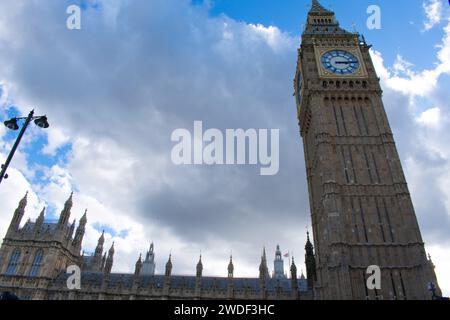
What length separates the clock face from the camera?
5503 cm

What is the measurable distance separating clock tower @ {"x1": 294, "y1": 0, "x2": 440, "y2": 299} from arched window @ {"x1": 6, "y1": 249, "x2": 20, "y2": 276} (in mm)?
51132

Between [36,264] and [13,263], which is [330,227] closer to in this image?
[36,264]

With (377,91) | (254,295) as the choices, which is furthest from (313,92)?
(254,295)

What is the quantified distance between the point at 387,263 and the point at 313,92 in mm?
27394

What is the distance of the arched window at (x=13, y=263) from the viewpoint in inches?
2276

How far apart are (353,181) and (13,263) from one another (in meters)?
58.8

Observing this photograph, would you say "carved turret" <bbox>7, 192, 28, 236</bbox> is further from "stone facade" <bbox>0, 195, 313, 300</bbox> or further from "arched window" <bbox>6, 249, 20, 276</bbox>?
"arched window" <bbox>6, 249, 20, 276</bbox>

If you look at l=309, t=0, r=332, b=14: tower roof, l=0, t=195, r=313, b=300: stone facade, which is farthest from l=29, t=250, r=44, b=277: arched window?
l=309, t=0, r=332, b=14: tower roof

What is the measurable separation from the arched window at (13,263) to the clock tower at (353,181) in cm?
5113

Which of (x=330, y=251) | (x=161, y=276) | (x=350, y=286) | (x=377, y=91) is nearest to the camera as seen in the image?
(x=350, y=286)

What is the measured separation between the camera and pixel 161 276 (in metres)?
63.4

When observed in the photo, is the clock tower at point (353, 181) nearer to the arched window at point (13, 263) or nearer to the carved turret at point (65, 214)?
the carved turret at point (65, 214)

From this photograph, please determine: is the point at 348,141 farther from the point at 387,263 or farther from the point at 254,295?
the point at 254,295
